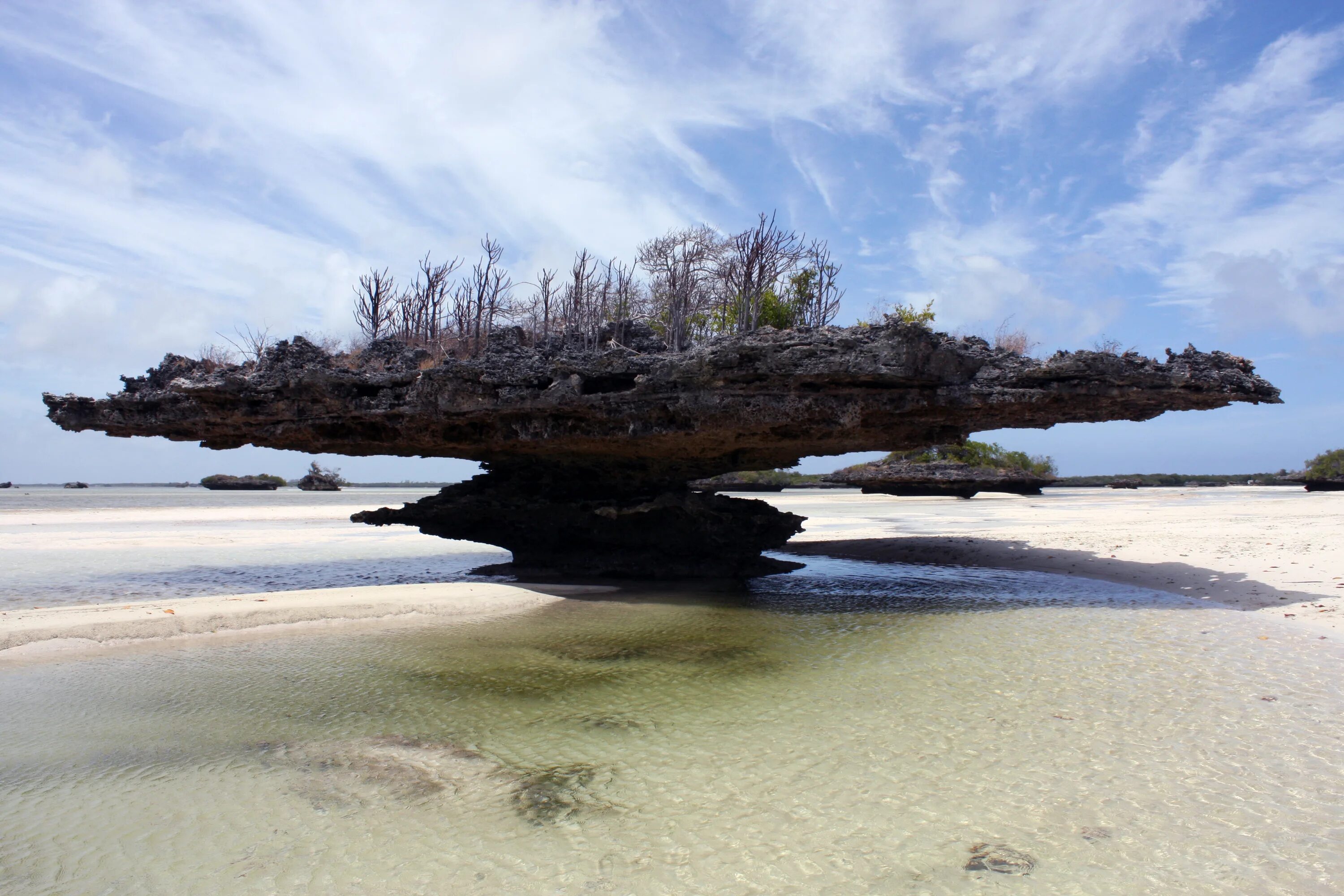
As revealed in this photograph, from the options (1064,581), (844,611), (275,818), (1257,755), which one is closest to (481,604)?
(844,611)

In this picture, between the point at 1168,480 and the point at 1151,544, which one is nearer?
the point at 1151,544

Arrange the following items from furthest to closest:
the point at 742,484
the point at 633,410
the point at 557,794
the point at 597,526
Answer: the point at 742,484 < the point at 597,526 < the point at 633,410 < the point at 557,794

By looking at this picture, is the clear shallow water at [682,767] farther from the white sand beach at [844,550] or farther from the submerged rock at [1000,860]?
the white sand beach at [844,550]

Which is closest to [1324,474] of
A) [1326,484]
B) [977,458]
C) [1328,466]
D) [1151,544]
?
[1328,466]

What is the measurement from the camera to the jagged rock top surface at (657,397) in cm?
1050

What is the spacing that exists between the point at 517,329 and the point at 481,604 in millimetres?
4708

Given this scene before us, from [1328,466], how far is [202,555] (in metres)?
81.5

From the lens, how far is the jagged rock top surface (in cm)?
1050

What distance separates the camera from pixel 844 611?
1036 cm

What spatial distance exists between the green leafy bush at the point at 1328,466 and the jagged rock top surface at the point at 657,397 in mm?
64582

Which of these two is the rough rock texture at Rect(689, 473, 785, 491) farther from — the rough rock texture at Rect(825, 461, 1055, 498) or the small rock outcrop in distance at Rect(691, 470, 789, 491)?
the rough rock texture at Rect(825, 461, 1055, 498)

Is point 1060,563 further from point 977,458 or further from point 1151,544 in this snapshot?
point 977,458

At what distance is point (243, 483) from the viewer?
7212 cm

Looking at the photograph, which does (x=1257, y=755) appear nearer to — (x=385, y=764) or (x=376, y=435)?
(x=385, y=764)
